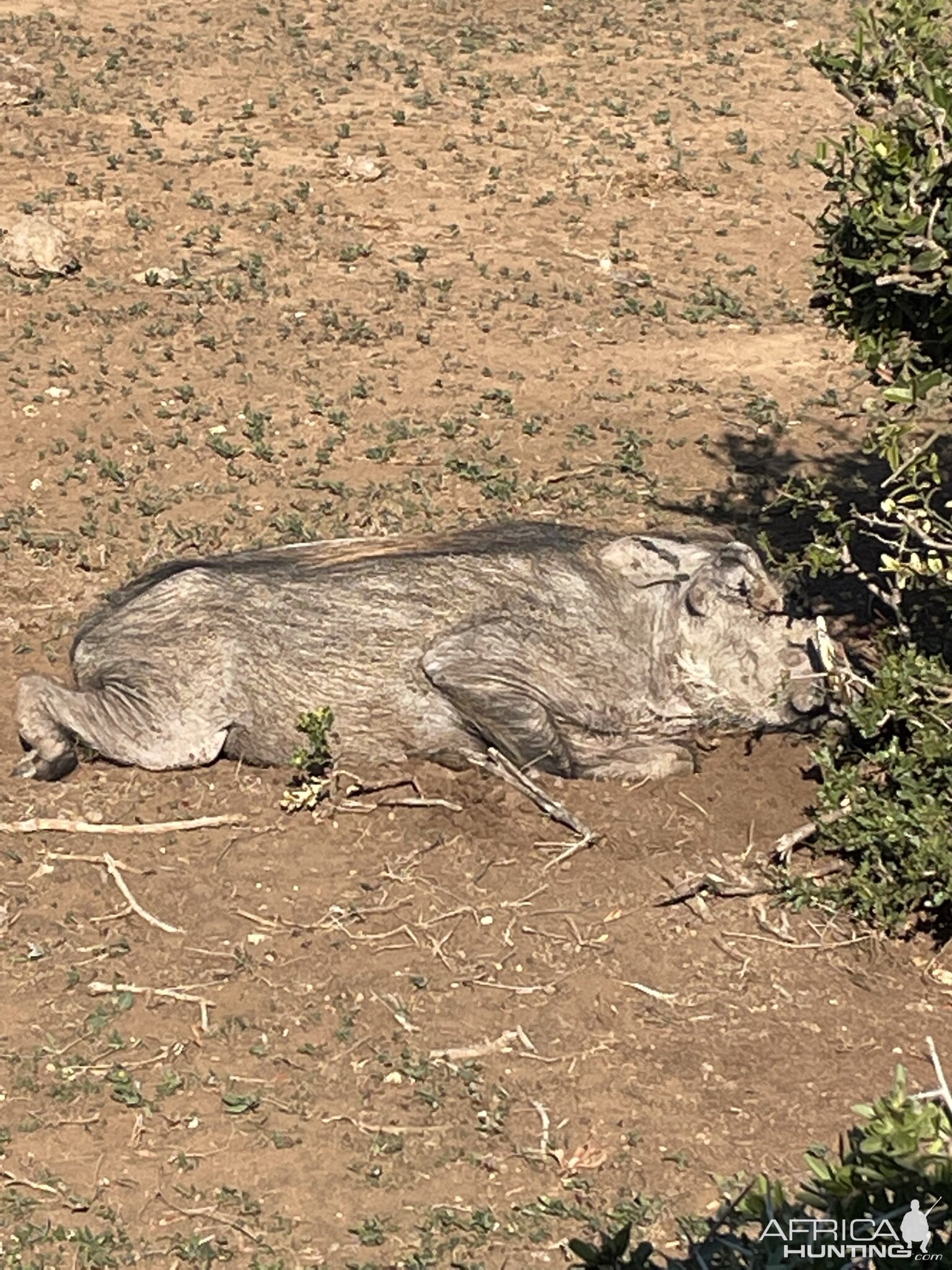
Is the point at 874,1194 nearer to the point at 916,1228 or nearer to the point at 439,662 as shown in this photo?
the point at 916,1228

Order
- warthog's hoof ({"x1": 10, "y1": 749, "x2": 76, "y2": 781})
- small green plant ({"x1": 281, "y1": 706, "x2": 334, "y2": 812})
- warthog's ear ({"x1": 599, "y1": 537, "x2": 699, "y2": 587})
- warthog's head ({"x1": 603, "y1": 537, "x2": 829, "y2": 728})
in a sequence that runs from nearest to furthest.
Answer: small green plant ({"x1": 281, "y1": 706, "x2": 334, "y2": 812}) < warthog's hoof ({"x1": 10, "y1": 749, "x2": 76, "y2": 781}) < warthog's head ({"x1": 603, "y1": 537, "x2": 829, "y2": 728}) < warthog's ear ({"x1": 599, "y1": 537, "x2": 699, "y2": 587})

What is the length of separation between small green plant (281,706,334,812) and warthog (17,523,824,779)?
0.52ft

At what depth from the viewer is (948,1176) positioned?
2955 mm

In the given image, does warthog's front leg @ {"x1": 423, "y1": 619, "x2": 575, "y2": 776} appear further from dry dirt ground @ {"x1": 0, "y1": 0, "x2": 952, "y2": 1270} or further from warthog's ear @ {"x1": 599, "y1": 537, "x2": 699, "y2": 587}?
warthog's ear @ {"x1": 599, "y1": 537, "x2": 699, "y2": 587}

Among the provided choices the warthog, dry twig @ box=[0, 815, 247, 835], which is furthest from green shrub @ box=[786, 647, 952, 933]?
dry twig @ box=[0, 815, 247, 835]

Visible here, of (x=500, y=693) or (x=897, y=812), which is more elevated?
(x=897, y=812)

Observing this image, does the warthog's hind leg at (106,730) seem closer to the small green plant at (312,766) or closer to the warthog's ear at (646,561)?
the small green plant at (312,766)

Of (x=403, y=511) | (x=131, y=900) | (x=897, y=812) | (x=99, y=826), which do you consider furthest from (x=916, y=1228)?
(x=403, y=511)

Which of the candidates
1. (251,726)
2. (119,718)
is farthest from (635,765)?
(119,718)

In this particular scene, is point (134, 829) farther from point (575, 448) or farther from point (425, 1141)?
point (575, 448)

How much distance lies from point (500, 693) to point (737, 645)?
99 centimetres

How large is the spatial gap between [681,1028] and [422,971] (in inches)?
32.5

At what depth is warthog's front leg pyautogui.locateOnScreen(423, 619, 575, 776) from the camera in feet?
23.2

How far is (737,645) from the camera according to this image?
24.3 ft
